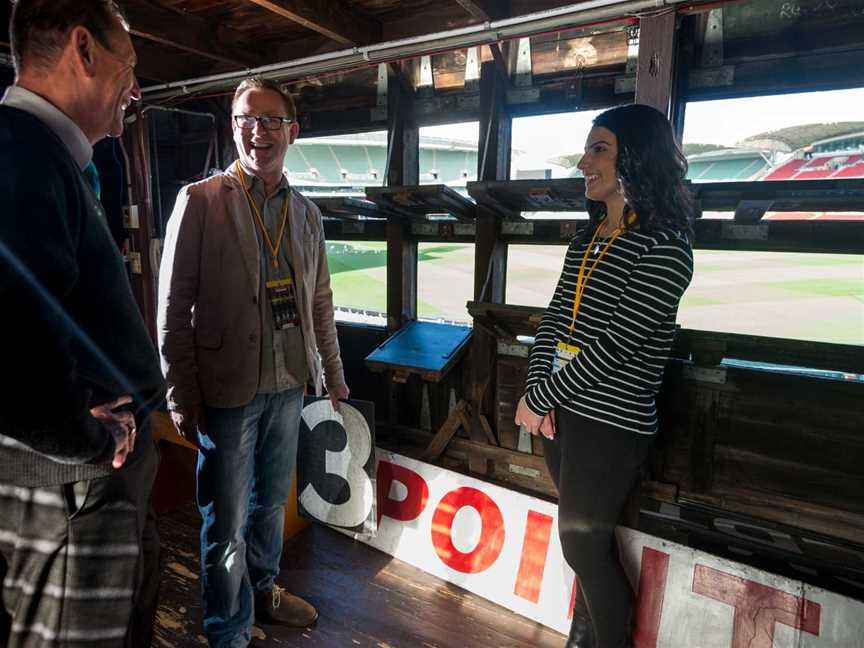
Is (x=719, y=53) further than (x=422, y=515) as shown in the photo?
Yes

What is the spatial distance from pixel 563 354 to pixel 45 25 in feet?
5.03

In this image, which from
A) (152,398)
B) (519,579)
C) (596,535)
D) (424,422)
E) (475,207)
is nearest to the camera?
(152,398)

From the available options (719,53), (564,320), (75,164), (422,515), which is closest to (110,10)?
(75,164)

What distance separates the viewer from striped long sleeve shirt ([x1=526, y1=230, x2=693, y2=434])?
1437 millimetres

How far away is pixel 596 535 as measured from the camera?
5.20ft

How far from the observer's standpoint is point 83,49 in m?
0.97

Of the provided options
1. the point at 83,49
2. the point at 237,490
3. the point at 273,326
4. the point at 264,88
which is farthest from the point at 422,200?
the point at 83,49

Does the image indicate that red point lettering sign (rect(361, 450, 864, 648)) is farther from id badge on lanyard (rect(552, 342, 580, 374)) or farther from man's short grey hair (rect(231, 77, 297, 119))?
man's short grey hair (rect(231, 77, 297, 119))

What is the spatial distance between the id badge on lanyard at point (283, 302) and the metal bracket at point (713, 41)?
270cm

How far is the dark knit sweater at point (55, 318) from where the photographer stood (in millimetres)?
827

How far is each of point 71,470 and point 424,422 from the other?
3345mm

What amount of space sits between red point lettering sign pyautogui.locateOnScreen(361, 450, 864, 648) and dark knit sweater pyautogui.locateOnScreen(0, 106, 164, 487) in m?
1.69

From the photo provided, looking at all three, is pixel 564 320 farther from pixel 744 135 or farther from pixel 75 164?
pixel 744 135

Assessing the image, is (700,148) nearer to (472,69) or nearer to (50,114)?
(472,69)
